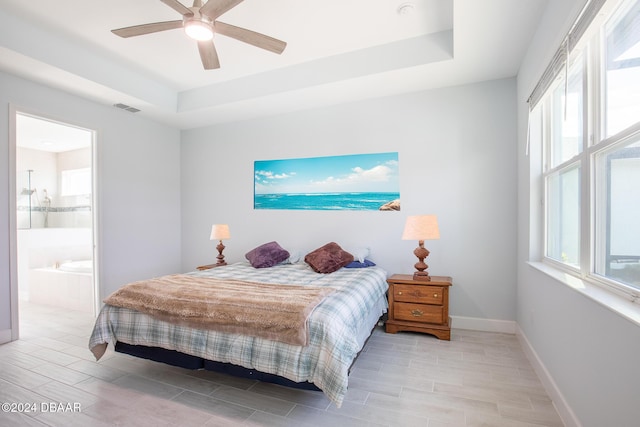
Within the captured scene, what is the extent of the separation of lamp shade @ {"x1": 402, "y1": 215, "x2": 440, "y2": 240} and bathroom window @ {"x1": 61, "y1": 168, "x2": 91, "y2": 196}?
533 centimetres

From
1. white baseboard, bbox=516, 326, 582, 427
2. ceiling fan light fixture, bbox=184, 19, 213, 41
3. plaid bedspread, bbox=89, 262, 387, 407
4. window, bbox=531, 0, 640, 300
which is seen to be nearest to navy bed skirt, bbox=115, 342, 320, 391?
plaid bedspread, bbox=89, 262, 387, 407

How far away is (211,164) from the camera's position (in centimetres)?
484

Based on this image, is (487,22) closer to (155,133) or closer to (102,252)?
(155,133)

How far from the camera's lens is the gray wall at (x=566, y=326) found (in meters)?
1.25

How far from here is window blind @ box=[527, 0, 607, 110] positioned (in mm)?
1531

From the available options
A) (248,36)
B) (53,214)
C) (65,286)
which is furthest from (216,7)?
(53,214)

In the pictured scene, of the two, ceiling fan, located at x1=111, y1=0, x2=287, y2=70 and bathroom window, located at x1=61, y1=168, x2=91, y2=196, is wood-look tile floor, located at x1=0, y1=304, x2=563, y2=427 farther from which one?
bathroom window, located at x1=61, y1=168, x2=91, y2=196

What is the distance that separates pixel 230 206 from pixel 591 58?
4.14 meters

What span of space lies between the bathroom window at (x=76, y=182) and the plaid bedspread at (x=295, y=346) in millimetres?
3952

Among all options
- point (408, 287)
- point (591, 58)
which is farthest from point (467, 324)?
point (591, 58)

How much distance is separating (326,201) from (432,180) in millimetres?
1293

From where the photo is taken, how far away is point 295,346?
1.94m

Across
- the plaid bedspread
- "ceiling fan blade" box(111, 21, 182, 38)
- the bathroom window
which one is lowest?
the plaid bedspread

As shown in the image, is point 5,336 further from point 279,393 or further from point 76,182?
point 76,182
